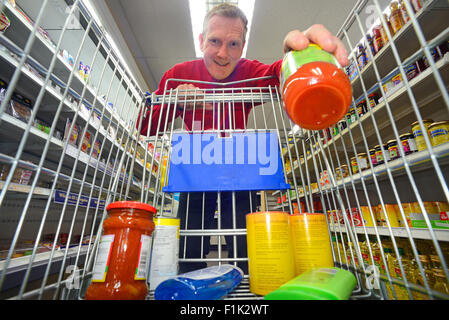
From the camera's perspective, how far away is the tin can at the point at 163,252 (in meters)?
0.64

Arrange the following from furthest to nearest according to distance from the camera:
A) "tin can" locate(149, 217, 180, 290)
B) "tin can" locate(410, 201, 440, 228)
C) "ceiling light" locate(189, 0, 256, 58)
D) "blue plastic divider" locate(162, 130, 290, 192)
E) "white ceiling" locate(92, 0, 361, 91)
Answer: "white ceiling" locate(92, 0, 361, 91)
"ceiling light" locate(189, 0, 256, 58)
"tin can" locate(410, 201, 440, 228)
"blue plastic divider" locate(162, 130, 290, 192)
"tin can" locate(149, 217, 180, 290)

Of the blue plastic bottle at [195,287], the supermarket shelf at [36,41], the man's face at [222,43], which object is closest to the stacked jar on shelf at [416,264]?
the blue plastic bottle at [195,287]

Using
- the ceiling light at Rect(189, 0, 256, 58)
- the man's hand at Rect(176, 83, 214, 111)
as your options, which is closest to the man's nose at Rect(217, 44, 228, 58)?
the man's hand at Rect(176, 83, 214, 111)

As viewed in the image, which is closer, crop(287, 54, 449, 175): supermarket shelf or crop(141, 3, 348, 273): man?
crop(141, 3, 348, 273): man

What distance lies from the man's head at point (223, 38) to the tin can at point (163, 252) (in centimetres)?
104

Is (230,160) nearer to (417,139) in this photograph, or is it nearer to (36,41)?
(417,139)

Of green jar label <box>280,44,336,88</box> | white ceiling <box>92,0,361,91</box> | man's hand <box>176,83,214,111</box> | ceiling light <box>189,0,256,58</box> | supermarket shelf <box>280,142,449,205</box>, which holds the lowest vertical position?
supermarket shelf <box>280,142,449,205</box>

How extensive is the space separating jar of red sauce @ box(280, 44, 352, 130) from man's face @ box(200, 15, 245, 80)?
704mm

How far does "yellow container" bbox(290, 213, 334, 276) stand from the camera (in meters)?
0.65

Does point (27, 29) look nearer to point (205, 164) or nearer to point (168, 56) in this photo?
point (205, 164)

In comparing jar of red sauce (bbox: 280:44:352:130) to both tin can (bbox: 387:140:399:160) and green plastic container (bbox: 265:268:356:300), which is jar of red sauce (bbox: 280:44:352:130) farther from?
tin can (bbox: 387:140:399:160)

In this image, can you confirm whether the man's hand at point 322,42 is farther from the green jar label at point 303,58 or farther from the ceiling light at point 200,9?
the ceiling light at point 200,9

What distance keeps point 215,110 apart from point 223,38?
48 cm
